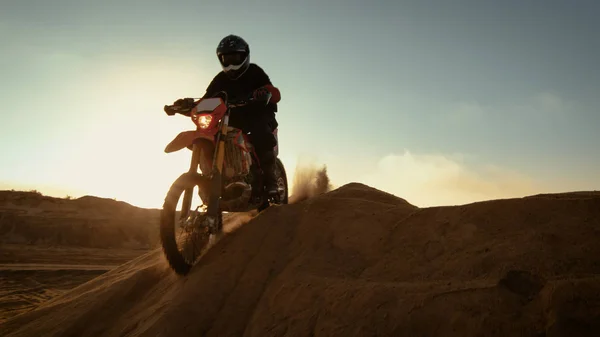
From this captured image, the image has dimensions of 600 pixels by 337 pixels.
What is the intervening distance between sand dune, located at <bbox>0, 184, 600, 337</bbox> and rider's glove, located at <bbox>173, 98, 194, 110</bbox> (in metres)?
1.54

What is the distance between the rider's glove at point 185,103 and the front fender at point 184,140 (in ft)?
1.70

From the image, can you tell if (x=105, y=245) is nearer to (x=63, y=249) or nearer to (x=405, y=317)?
(x=63, y=249)

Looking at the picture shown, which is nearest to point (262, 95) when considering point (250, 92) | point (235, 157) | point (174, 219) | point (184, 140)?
point (250, 92)

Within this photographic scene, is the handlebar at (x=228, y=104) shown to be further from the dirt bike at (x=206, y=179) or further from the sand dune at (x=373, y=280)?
the sand dune at (x=373, y=280)

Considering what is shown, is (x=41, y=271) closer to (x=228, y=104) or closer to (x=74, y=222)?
(x=228, y=104)

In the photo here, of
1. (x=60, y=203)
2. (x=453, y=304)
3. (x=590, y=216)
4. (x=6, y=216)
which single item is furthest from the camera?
(x=60, y=203)

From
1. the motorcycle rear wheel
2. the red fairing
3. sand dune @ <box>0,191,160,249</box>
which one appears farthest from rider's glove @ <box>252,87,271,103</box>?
sand dune @ <box>0,191,160,249</box>

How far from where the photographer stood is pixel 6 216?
19484mm

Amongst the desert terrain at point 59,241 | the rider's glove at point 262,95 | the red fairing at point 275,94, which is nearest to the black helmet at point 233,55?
the red fairing at point 275,94

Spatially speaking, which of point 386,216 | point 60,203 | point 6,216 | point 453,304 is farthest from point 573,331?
point 60,203

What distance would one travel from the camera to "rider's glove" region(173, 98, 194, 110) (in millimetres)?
4730

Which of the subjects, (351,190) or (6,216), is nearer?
(351,190)

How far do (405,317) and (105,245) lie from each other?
65.4 feet

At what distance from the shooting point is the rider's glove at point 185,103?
4.73m
